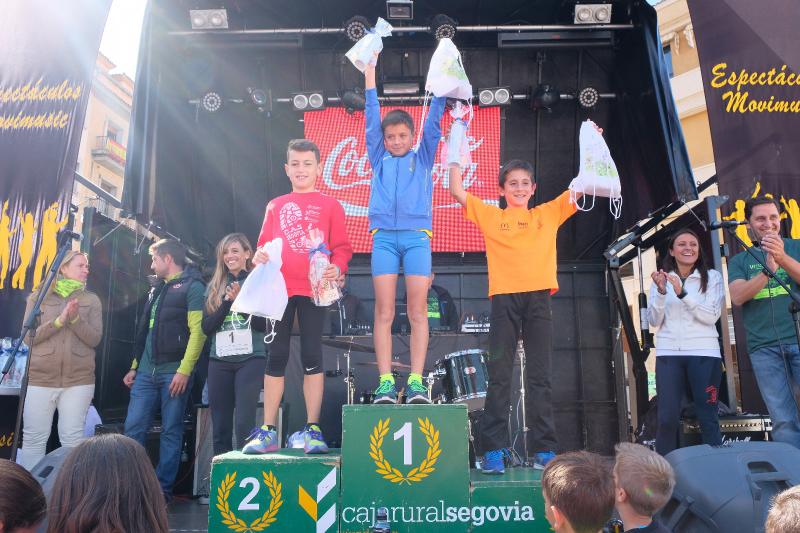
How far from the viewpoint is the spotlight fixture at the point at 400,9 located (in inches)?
209

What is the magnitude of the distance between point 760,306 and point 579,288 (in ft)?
9.48

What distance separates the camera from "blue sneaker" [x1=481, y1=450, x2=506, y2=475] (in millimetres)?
2959

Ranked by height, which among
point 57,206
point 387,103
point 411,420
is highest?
point 387,103

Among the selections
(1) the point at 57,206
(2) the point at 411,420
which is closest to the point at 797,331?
(2) the point at 411,420

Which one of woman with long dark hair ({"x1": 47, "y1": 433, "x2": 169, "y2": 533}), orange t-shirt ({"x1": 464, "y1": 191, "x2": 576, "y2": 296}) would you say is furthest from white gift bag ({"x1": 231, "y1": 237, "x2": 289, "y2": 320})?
woman with long dark hair ({"x1": 47, "y1": 433, "x2": 169, "y2": 533})

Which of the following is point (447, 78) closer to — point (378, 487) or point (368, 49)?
point (368, 49)

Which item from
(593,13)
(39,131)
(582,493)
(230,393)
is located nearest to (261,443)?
(230,393)

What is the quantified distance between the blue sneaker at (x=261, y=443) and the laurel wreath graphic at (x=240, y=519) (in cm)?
27

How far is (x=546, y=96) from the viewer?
591 cm

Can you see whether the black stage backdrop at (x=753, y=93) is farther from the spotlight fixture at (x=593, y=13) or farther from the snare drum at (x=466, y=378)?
the snare drum at (x=466, y=378)

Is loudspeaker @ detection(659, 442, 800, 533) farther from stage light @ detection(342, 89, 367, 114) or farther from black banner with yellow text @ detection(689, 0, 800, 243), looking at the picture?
stage light @ detection(342, 89, 367, 114)

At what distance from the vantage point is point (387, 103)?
6.16 meters

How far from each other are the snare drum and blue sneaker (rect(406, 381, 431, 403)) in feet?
5.17

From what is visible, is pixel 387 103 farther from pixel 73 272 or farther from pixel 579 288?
pixel 73 272
